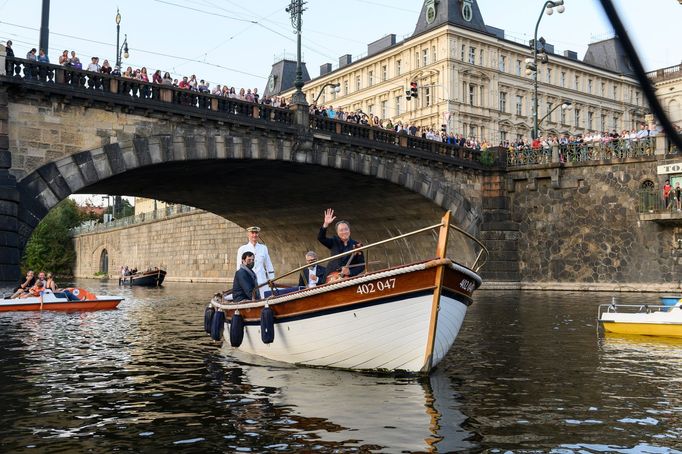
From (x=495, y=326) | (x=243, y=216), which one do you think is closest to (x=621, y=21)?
(x=495, y=326)

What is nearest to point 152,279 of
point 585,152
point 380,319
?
point 585,152

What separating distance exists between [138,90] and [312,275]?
14394 mm

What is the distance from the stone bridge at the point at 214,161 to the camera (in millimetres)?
21109

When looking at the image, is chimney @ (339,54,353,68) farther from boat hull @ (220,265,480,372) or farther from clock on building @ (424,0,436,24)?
boat hull @ (220,265,480,372)

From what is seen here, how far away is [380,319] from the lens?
988 centimetres

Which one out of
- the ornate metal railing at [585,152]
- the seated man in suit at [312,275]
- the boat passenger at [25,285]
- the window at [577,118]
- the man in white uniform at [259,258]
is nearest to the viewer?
the seated man in suit at [312,275]

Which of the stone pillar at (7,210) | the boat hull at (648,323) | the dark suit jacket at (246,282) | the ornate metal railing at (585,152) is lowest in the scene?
the boat hull at (648,323)

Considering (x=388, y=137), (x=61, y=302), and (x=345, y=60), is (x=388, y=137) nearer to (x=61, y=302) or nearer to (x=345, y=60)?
(x=61, y=302)

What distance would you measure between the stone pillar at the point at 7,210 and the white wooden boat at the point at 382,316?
39.2 ft

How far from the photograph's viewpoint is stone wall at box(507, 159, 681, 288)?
32.8 metres

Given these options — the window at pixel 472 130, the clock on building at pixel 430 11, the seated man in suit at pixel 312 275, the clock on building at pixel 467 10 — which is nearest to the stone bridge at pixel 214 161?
the seated man in suit at pixel 312 275

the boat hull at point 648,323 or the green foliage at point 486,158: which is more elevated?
the green foliage at point 486,158

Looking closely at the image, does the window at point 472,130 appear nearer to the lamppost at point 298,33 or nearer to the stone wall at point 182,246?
the stone wall at point 182,246

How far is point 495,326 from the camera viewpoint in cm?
1755
